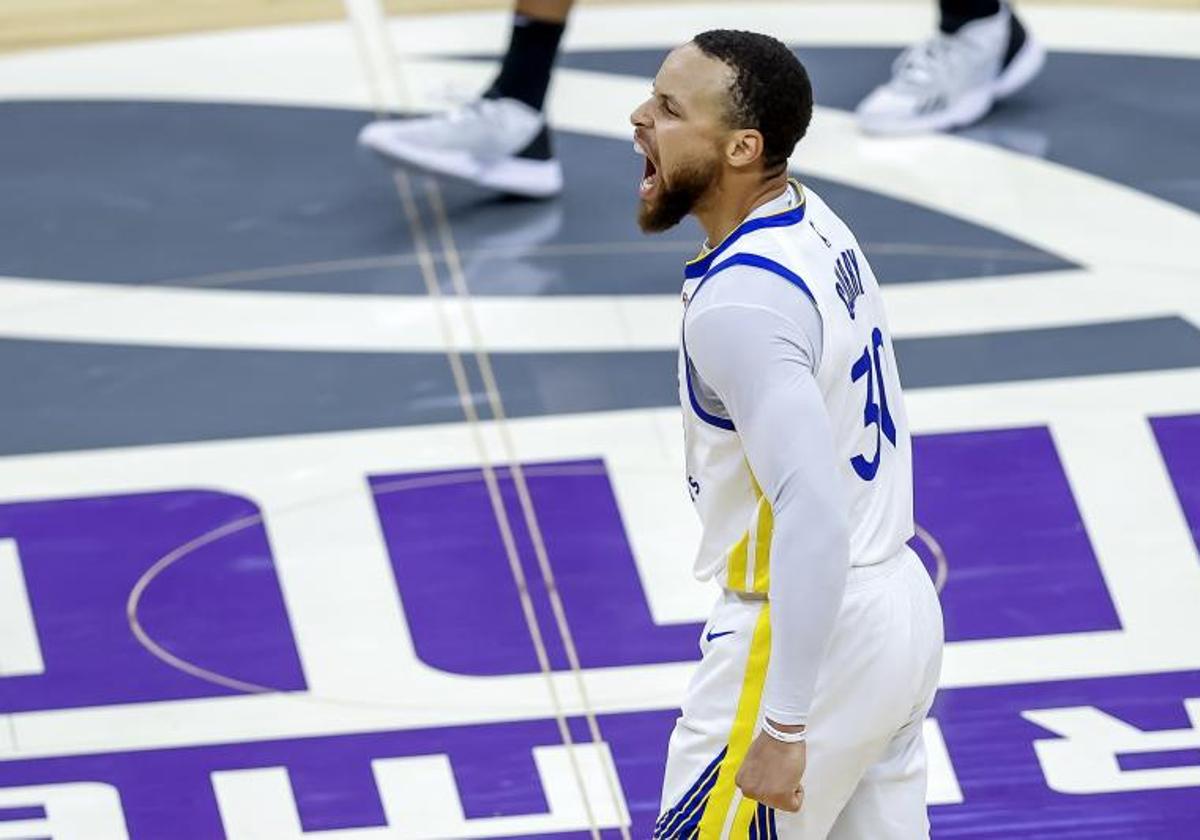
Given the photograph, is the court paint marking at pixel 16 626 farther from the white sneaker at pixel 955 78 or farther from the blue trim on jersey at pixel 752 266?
the white sneaker at pixel 955 78

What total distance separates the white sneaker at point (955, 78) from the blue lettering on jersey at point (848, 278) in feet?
11.6

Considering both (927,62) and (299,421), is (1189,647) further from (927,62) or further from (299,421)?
(927,62)

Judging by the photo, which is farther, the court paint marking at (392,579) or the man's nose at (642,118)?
the court paint marking at (392,579)

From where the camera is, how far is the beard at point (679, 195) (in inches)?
99.7

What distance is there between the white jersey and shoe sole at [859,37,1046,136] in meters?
3.48

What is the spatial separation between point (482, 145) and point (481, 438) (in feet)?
3.95

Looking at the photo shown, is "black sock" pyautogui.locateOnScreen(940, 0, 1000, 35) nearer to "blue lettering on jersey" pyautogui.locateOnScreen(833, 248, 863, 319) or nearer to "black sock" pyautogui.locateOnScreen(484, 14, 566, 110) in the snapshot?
"black sock" pyautogui.locateOnScreen(484, 14, 566, 110)

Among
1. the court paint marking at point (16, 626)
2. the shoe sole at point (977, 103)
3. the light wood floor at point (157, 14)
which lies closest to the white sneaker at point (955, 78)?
the shoe sole at point (977, 103)

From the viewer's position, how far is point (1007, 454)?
4516 mm

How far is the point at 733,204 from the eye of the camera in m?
2.56

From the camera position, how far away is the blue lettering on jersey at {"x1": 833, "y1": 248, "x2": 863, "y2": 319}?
100 inches

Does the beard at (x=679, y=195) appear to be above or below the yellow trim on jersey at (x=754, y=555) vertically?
above

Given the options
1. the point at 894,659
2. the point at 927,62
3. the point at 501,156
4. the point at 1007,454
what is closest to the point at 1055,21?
the point at 927,62

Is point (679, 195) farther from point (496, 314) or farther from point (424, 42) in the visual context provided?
point (424, 42)
